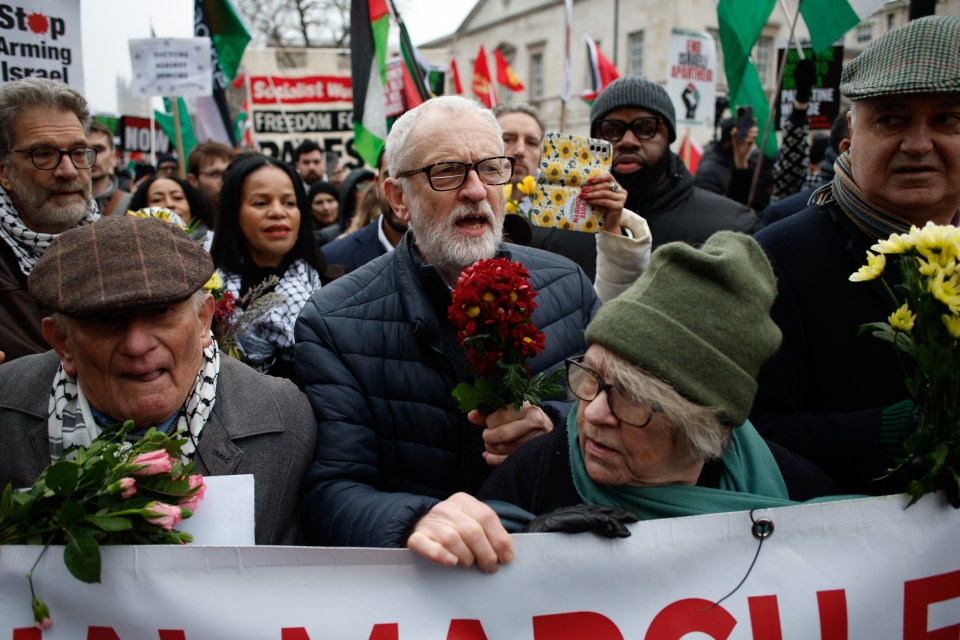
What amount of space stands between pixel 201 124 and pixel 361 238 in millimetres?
5192

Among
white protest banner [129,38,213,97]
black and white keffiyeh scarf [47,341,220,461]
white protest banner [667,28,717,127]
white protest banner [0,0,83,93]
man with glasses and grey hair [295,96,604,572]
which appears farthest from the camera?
white protest banner [667,28,717,127]

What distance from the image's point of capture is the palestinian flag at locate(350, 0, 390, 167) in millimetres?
7293

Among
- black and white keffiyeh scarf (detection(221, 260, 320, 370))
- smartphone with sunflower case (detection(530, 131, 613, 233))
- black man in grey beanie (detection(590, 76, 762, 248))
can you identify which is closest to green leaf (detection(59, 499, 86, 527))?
black and white keffiyeh scarf (detection(221, 260, 320, 370))

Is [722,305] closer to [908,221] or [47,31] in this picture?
[908,221]

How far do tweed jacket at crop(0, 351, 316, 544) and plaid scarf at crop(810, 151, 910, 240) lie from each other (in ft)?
5.87

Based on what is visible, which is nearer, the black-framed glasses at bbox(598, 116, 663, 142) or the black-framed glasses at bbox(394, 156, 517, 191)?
the black-framed glasses at bbox(394, 156, 517, 191)

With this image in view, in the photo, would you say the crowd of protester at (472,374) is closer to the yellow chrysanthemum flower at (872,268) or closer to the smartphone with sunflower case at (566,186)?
the yellow chrysanthemum flower at (872,268)

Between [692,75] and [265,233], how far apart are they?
647 cm

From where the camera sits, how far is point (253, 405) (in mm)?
2463

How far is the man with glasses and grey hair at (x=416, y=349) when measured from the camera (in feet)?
7.77

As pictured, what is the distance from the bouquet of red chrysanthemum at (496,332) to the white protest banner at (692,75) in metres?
7.44

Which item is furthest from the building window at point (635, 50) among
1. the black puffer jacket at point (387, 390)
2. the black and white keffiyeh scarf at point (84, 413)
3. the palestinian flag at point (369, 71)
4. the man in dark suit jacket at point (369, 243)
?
the black and white keffiyeh scarf at point (84, 413)

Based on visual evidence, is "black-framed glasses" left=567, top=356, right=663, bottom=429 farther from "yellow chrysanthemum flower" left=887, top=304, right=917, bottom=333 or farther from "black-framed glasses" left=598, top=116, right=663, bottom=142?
"black-framed glasses" left=598, top=116, right=663, bottom=142

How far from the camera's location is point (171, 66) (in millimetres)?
8164
